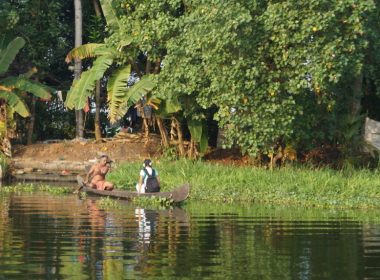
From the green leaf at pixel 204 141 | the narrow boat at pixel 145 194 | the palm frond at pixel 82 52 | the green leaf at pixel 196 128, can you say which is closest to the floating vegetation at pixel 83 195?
the narrow boat at pixel 145 194

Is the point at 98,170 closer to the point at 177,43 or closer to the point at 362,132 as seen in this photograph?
the point at 177,43

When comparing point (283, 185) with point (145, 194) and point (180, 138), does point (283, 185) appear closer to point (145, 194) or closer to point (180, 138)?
point (145, 194)

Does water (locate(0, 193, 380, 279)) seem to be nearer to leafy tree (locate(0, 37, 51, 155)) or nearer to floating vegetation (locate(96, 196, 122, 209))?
floating vegetation (locate(96, 196, 122, 209))

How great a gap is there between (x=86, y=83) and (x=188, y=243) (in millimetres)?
15315

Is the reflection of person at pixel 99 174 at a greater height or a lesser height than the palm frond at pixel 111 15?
lesser

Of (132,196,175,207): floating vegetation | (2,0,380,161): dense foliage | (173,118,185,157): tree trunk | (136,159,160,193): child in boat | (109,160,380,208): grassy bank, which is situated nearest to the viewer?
(132,196,175,207): floating vegetation

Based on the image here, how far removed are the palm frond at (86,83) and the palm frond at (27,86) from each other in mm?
1367

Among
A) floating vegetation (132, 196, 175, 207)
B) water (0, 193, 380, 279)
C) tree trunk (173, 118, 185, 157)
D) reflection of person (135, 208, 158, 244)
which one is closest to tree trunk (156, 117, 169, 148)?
tree trunk (173, 118, 185, 157)

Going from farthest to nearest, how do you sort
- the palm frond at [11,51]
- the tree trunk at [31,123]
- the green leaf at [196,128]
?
1. the tree trunk at [31,123]
2. the palm frond at [11,51]
3. the green leaf at [196,128]

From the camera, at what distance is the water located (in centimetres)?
1155

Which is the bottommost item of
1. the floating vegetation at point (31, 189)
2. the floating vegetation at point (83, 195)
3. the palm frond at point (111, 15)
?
the floating vegetation at point (83, 195)

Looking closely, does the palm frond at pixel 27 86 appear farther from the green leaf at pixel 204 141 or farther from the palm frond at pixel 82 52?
the green leaf at pixel 204 141

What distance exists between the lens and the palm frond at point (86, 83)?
2862cm

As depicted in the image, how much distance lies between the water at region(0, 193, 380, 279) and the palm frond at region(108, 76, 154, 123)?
7844 millimetres
